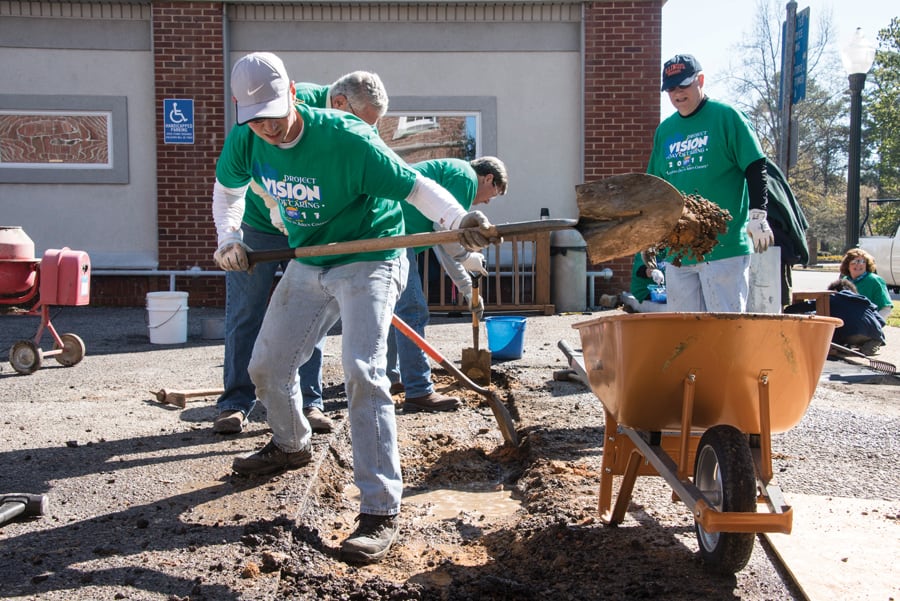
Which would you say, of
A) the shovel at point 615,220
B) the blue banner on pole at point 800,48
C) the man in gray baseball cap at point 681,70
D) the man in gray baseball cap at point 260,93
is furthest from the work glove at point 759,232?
the blue banner on pole at point 800,48

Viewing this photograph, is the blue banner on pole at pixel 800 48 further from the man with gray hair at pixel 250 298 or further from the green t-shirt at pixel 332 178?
the green t-shirt at pixel 332 178

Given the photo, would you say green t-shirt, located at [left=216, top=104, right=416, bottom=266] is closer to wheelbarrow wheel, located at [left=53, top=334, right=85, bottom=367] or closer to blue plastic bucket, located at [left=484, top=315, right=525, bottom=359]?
blue plastic bucket, located at [left=484, top=315, right=525, bottom=359]

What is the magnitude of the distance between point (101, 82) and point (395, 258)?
9.63 m

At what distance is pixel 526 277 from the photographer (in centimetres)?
1166

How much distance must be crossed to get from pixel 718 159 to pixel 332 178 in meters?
2.41

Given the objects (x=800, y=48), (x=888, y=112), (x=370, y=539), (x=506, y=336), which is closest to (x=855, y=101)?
(x=800, y=48)

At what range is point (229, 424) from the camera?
480 cm

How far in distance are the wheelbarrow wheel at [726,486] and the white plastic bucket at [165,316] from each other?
6690 mm

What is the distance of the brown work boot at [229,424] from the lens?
4.80m

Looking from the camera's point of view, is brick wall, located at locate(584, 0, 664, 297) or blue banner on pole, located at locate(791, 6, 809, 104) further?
brick wall, located at locate(584, 0, 664, 297)

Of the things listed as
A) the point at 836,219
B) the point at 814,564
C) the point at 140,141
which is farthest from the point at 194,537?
the point at 836,219

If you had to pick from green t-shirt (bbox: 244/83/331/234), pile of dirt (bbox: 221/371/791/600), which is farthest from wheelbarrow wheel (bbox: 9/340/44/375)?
pile of dirt (bbox: 221/371/791/600)

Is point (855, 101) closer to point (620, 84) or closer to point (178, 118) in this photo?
point (620, 84)

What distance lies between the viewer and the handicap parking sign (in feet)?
37.7
